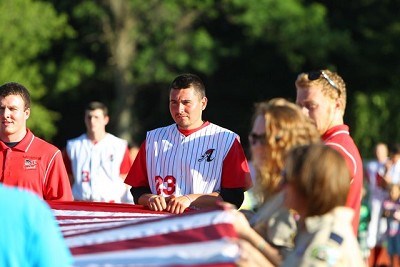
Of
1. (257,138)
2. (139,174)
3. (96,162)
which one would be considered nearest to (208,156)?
(139,174)

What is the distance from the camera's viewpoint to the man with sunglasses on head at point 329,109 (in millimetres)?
6465

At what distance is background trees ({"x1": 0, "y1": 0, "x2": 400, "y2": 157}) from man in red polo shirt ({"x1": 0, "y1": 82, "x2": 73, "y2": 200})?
2577 cm

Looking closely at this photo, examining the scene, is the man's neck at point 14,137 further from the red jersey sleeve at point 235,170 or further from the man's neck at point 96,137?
the man's neck at point 96,137

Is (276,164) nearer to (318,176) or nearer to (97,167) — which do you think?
(318,176)

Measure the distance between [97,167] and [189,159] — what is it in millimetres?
5151

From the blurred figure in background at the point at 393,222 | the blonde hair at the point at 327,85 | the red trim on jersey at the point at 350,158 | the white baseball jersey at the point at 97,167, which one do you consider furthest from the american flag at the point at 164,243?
the blurred figure in background at the point at 393,222

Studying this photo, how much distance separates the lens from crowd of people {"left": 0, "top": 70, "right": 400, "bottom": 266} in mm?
4832

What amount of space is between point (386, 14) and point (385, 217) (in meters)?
19.0

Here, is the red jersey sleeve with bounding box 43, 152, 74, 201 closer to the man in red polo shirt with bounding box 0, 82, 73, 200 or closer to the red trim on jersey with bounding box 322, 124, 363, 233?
the man in red polo shirt with bounding box 0, 82, 73, 200

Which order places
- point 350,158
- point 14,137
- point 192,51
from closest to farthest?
point 350,158, point 14,137, point 192,51

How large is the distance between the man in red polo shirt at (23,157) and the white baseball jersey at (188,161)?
2.45 ft

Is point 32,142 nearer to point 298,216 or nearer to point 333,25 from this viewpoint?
point 298,216

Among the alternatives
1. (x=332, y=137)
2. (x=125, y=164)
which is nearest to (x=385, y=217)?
(x=125, y=164)

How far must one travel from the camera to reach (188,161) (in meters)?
8.59
